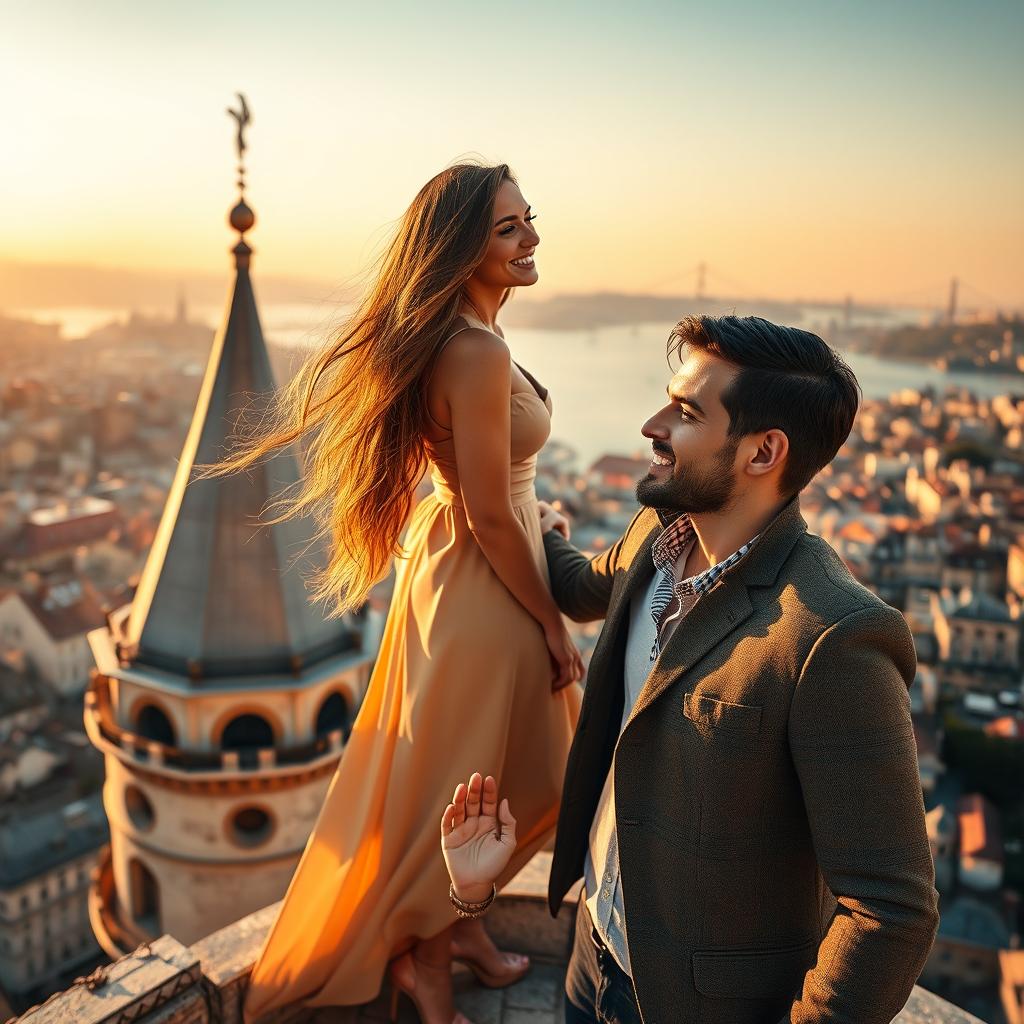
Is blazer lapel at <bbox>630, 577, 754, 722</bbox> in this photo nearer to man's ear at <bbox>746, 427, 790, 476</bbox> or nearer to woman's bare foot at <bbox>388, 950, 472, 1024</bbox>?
man's ear at <bbox>746, 427, 790, 476</bbox>

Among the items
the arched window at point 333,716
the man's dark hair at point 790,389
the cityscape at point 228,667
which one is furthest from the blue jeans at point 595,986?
the arched window at point 333,716

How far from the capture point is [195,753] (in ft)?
15.0

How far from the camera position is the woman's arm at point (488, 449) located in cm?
178

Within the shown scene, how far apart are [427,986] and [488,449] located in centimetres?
112

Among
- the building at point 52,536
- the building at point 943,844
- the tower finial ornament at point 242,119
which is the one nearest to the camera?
the tower finial ornament at point 242,119

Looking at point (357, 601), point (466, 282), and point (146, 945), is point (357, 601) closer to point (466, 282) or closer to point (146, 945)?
point (466, 282)

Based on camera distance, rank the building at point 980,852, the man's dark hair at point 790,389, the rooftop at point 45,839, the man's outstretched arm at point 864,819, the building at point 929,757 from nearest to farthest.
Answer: the man's outstretched arm at point 864,819 → the man's dark hair at point 790,389 → the building at point 980,852 → the rooftop at point 45,839 → the building at point 929,757

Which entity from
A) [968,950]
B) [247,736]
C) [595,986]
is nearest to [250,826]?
[247,736]

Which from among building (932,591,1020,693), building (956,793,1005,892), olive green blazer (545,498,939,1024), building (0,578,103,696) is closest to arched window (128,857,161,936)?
olive green blazer (545,498,939,1024)

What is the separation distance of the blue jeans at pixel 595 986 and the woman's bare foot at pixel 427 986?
1.36 feet

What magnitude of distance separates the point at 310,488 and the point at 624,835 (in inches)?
33.6

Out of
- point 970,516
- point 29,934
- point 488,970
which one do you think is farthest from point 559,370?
point 488,970

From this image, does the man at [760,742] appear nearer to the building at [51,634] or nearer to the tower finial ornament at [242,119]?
the tower finial ornament at [242,119]

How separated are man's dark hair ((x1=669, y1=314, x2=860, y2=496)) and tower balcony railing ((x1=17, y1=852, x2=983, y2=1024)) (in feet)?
4.46
